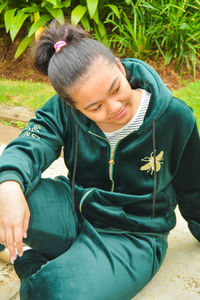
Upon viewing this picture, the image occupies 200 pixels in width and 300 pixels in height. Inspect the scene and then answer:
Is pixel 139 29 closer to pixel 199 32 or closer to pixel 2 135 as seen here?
pixel 199 32

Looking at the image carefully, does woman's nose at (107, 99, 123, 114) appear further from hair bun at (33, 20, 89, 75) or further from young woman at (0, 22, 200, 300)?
hair bun at (33, 20, 89, 75)

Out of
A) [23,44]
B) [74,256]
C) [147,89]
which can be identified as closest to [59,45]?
[147,89]

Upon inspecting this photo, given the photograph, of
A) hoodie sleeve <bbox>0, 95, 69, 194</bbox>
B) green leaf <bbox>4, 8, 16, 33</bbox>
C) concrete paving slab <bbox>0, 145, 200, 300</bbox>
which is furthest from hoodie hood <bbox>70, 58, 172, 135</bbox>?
green leaf <bbox>4, 8, 16, 33</bbox>

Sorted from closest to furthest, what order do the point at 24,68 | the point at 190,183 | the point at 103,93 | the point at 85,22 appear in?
the point at 103,93, the point at 190,183, the point at 85,22, the point at 24,68

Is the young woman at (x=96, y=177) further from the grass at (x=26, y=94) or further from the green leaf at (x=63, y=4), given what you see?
the green leaf at (x=63, y=4)

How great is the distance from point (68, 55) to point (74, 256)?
811 millimetres

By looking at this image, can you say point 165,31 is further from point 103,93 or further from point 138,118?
point 103,93

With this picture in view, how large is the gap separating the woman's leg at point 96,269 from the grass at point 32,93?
2045 mm

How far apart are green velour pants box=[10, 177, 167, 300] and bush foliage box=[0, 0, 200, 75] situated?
2.60 m

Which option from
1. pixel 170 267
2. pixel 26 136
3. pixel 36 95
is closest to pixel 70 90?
pixel 26 136

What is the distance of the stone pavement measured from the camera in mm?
1670

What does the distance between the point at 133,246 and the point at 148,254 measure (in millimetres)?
78

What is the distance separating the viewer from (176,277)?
1762 millimetres

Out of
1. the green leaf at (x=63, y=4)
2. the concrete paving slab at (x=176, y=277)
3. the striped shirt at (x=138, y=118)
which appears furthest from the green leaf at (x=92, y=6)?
the concrete paving slab at (x=176, y=277)
